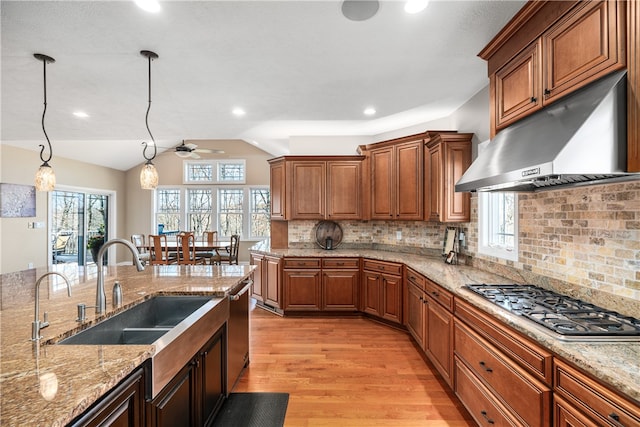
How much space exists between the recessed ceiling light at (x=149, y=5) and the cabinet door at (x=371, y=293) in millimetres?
3436

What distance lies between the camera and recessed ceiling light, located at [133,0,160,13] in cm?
175

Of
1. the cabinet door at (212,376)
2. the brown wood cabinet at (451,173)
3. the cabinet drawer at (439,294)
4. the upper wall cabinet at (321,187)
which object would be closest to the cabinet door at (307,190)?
the upper wall cabinet at (321,187)

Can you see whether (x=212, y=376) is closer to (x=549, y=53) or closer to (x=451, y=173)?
(x=549, y=53)

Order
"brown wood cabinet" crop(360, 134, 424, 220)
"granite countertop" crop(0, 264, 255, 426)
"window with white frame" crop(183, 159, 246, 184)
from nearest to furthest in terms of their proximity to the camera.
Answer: "granite countertop" crop(0, 264, 255, 426) < "brown wood cabinet" crop(360, 134, 424, 220) < "window with white frame" crop(183, 159, 246, 184)

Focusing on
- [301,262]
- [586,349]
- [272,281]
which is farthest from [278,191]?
[586,349]

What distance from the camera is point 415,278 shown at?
10.8 feet

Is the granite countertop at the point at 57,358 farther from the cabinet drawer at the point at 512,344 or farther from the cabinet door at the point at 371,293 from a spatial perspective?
the cabinet door at the point at 371,293

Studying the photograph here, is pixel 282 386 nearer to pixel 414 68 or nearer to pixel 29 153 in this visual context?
pixel 414 68

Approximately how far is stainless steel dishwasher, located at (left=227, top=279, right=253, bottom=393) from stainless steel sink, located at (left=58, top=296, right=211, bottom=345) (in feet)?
1.07

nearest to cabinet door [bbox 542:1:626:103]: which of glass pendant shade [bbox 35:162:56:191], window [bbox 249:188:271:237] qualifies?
glass pendant shade [bbox 35:162:56:191]

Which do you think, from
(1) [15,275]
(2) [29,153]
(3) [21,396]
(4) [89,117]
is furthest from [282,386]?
(2) [29,153]

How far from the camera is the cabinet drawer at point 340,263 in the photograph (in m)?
4.23

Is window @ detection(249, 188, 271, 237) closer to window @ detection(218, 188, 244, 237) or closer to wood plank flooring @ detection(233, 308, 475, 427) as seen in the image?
window @ detection(218, 188, 244, 237)

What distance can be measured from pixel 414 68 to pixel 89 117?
4.01m
